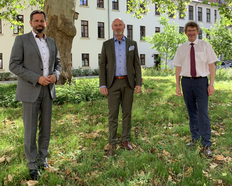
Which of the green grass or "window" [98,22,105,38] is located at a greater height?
"window" [98,22,105,38]

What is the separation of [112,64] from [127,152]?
1596 mm

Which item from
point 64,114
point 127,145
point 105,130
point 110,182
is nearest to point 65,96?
point 64,114

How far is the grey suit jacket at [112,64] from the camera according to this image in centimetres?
427

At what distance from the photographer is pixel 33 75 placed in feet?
10.7

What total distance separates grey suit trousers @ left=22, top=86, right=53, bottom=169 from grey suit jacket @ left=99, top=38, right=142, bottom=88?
1.19m

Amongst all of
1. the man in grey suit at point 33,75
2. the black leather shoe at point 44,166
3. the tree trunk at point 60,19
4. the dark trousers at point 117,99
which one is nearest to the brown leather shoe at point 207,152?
the dark trousers at point 117,99

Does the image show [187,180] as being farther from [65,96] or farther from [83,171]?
[65,96]

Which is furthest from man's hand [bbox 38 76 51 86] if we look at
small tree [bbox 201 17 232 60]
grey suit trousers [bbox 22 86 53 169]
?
small tree [bbox 201 17 232 60]

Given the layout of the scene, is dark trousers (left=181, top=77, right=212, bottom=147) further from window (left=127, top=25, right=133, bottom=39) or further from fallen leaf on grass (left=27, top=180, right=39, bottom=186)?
window (left=127, top=25, right=133, bottom=39)

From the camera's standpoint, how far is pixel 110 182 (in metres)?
3.26

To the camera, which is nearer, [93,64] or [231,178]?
[231,178]

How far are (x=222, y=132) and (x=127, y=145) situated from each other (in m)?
2.42

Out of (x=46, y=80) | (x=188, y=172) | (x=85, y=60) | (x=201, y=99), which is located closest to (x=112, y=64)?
(x=46, y=80)

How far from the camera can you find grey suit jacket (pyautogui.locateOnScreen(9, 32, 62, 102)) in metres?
3.26
